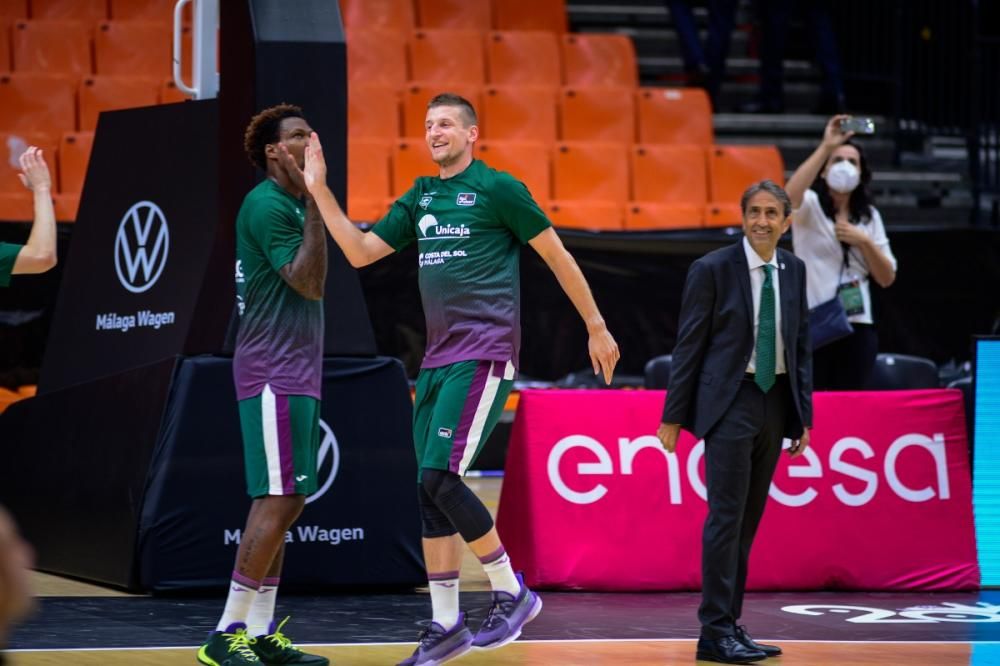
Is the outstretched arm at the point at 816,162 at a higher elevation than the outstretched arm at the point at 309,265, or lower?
higher

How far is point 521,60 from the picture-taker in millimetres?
15312

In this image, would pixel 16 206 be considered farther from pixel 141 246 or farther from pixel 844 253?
pixel 844 253

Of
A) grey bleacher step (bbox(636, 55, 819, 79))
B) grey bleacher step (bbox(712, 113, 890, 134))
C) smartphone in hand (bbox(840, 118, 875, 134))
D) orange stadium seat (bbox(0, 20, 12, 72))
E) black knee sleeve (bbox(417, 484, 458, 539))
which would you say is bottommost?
black knee sleeve (bbox(417, 484, 458, 539))

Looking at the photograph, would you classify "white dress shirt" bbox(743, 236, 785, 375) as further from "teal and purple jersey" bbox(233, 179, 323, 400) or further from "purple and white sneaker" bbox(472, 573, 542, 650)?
"teal and purple jersey" bbox(233, 179, 323, 400)

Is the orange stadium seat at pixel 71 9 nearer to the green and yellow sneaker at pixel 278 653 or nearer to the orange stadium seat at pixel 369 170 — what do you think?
the orange stadium seat at pixel 369 170

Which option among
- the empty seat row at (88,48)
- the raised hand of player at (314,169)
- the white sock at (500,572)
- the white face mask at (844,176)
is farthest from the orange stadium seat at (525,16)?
the white sock at (500,572)

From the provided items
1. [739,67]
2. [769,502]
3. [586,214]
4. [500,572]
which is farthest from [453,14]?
[500,572]

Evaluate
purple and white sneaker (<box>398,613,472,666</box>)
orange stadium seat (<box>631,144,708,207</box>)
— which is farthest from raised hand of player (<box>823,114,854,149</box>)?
orange stadium seat (<box>631,144,708,207</box>)

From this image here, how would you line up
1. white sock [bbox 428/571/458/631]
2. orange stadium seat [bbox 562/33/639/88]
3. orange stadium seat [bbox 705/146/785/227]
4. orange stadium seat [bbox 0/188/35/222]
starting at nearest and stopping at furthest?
white sock [bbox 428/571/458/631], orange stadium seat [bbox 0/188/35/222], orange stadium seat [bbox 705/146/785/227], orange stadium seat [bbox 562/33/639/88]

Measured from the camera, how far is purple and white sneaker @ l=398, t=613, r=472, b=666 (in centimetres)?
576

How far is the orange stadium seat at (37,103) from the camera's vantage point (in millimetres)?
13148

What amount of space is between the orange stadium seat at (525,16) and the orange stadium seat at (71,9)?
377 centimetres

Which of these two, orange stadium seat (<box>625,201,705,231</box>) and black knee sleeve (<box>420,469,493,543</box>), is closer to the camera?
black knee sleeve (<box>420,469,493,543</box>)

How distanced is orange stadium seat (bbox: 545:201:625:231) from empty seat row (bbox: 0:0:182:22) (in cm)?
343
